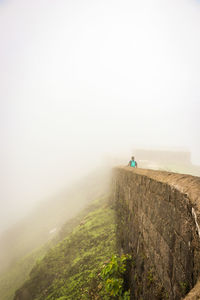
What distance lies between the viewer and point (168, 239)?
2.29m

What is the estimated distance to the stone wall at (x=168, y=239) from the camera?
1.76 m

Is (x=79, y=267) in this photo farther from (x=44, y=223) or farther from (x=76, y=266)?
(x=44, y=223)

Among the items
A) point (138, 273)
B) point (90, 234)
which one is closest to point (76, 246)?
point (90, 234)

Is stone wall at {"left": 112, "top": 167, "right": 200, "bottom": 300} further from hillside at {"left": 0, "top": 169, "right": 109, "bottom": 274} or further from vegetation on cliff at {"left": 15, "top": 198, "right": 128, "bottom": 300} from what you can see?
hillside at {"left": 0, "top": 169, "right": 109, "bottom": 274}

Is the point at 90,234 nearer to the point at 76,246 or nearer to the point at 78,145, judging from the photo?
the point at 76,246

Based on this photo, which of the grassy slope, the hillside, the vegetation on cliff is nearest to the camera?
the vegetation on cliff

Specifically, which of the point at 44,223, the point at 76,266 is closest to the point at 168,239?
the point at 76,266

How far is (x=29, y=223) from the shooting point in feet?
95.3

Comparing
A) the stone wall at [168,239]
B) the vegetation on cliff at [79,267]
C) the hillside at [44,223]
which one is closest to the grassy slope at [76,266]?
the vegetation on cliff at [79,267]

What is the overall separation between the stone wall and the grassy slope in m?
2.82

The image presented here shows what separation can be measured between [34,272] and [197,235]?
997cm

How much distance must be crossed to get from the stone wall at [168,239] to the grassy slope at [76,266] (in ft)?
9.24

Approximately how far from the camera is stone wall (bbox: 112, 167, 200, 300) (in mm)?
1756

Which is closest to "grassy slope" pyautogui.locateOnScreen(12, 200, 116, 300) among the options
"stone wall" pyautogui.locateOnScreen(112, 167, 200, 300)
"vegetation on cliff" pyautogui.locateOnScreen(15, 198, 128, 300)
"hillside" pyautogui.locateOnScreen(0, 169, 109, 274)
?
"vegetation on cliff" pyautogui.locateOnScreen(15, 198, 128, 300)
